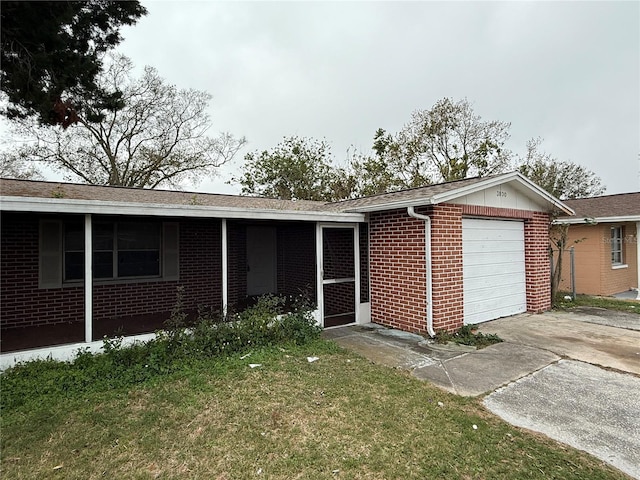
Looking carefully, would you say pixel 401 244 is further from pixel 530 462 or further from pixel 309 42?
pixel 309 42

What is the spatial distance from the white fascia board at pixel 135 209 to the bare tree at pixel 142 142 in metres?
16.4

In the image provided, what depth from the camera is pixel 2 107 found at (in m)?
5.18

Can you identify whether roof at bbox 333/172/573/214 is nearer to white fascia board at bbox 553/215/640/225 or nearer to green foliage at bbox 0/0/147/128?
white fascia board at bbox 553/215/640/225

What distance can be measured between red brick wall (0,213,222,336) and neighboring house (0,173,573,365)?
21mm

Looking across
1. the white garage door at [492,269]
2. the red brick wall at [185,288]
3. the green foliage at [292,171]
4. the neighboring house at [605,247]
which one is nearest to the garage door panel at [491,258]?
the white garage door at [492,269]

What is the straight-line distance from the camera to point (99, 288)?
729 cm

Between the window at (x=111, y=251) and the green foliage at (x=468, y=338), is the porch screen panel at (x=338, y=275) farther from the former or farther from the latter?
the window at (x=111, y=251)

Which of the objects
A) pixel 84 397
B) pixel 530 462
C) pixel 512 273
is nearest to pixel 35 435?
pixel 84 397

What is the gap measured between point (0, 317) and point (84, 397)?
4.31 metres

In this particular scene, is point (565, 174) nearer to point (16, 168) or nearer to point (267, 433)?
point (267, 433)

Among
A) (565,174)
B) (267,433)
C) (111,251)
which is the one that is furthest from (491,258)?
(565,174)

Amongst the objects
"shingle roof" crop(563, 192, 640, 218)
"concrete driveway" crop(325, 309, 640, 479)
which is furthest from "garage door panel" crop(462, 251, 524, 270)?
"shingle roof" crop(563, 192, 640, 218)

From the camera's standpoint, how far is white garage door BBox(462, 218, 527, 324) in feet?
22.9

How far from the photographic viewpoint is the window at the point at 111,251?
22.6 ft
